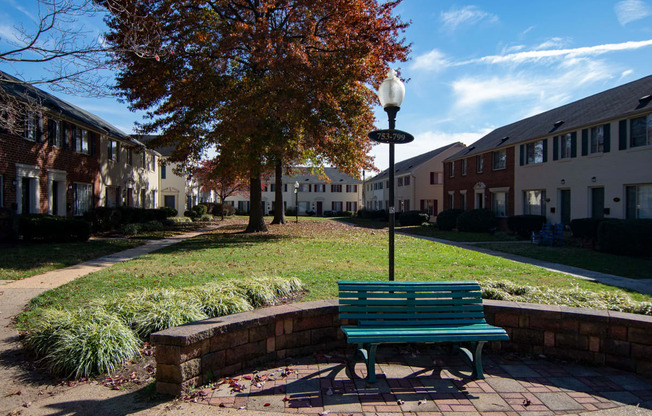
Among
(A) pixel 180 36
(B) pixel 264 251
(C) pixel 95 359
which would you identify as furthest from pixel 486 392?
(A) pixel 180 36

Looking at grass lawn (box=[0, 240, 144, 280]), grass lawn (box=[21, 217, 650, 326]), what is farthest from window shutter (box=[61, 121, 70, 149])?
grass lawn (box=[21, 217, 650, 326])

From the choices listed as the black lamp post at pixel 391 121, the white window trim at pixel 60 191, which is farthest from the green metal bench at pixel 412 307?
the white window trim at pixel 60 191

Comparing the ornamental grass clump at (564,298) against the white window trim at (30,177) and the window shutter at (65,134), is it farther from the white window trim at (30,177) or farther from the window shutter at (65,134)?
the window shutter at (65,134)

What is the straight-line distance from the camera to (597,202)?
18062 mm

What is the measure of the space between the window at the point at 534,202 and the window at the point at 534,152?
5.57 feet

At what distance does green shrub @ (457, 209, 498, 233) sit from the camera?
24359 millimetres

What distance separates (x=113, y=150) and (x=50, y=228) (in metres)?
11.8

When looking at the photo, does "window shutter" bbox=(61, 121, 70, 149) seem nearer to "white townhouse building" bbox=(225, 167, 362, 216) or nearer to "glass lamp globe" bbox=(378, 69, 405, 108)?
"glass lamp globe" bbox=(378, 69, 405, 108)

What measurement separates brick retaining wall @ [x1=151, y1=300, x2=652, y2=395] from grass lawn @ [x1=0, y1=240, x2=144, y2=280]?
689 cm

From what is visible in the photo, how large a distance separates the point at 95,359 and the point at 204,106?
14.9 metres

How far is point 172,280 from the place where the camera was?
25.3 ft

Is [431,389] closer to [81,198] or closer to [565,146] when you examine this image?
[565,146]

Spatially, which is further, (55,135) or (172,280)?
(55,135)

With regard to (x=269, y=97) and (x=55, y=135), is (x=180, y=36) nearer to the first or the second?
(x=269, y=97)
